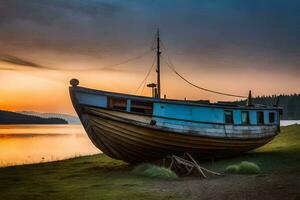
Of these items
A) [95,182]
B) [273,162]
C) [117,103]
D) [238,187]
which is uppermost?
[117,103]

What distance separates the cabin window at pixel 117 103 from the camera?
752 inches

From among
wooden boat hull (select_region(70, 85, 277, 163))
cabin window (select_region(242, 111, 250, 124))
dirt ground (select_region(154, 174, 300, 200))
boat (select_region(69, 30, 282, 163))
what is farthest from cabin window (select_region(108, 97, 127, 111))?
cabin window (select_region(242, 111, 250, 124))

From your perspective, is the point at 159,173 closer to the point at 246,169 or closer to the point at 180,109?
the point at 246,169

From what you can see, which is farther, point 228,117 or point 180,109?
point 228,117

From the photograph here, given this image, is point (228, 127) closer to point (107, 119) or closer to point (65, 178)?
point (107, 119)

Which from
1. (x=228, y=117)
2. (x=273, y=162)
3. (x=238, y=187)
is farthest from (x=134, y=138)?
(x=273, y=162)

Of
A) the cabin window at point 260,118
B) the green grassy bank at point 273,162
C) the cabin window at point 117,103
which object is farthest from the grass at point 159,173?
the cabin window at point 260,118

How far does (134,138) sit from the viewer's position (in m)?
19.3

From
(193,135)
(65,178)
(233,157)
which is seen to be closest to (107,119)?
(65,178)

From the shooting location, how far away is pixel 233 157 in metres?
25.2

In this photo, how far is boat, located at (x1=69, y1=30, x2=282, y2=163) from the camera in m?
18.9

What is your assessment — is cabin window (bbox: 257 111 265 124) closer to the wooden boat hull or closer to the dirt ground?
the wooden boat hull

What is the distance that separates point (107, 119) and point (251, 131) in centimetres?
1047

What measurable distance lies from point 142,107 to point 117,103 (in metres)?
1.36
